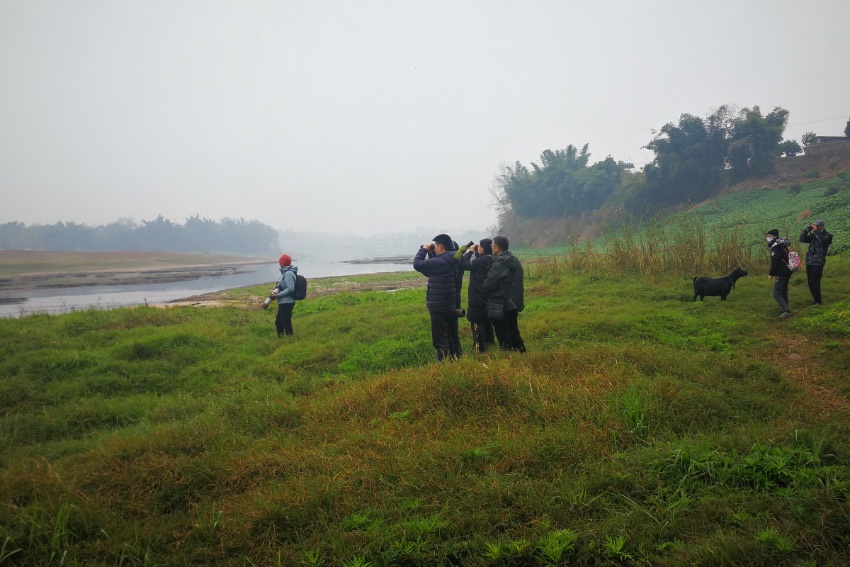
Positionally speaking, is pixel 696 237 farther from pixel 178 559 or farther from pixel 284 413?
pixel 178 559

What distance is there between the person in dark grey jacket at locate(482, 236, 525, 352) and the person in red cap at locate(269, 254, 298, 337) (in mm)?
4748

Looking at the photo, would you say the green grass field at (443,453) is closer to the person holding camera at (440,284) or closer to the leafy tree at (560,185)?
the person holding camera at (440,284)

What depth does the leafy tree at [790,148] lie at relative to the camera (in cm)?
4038

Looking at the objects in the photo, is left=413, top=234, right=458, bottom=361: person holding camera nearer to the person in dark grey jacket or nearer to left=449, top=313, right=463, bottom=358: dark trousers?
left=449, top=313, right=463, bottom=358: dark trousers

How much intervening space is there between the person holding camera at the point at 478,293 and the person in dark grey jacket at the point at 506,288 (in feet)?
0.67

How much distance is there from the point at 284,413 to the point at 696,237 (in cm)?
1558

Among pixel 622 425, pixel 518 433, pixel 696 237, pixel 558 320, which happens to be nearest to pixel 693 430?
pixel 622 425

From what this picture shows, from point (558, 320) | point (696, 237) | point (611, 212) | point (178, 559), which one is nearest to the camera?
point (178, 559)

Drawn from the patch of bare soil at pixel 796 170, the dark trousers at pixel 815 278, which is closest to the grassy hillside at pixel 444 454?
the dark trousers at pixel 815 278

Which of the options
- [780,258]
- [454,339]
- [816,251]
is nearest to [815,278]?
[816,251]

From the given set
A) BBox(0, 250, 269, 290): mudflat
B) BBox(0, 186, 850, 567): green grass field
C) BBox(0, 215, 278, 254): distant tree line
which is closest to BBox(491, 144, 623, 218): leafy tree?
BBox(0, 250, 269, 290): mudflat

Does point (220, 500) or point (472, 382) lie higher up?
point (472, 382)

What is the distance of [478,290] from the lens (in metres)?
7.39

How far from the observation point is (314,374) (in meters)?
7.72
